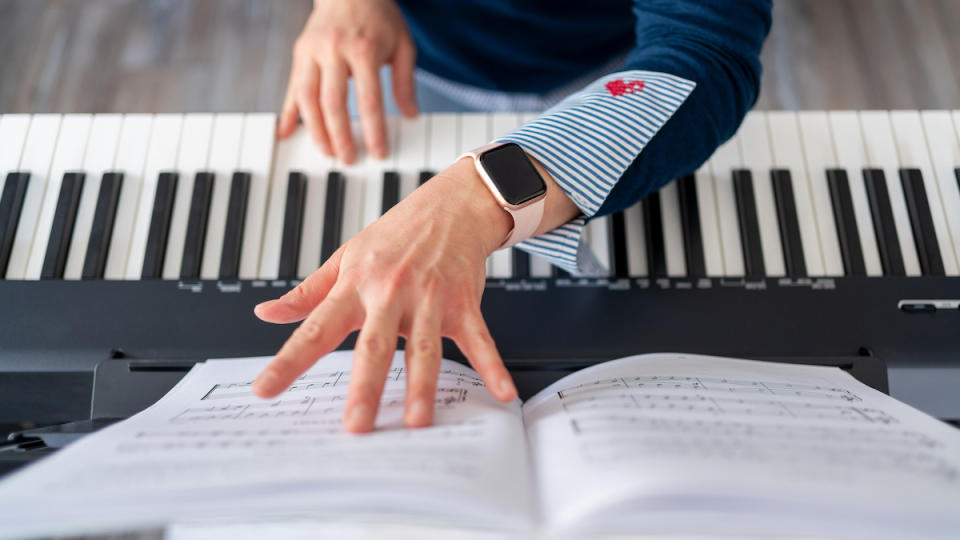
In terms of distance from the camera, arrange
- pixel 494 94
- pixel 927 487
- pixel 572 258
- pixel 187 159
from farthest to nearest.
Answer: pixel 494 94 → pixel 187 159 → pixel 572 258 → pixel 927 487

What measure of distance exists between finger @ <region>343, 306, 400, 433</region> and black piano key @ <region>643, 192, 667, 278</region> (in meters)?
0.38

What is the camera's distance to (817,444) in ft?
1.52

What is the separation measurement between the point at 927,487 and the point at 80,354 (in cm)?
84

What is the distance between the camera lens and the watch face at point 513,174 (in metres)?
0.61

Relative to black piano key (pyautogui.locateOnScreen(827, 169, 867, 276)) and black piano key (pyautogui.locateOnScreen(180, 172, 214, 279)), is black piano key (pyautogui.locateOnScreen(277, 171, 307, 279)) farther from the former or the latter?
black piano key (pyautogui.locateOnScreen(827, 169, 867, 276))

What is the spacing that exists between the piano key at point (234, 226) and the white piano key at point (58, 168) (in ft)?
0.73

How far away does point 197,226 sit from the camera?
0.78 metres

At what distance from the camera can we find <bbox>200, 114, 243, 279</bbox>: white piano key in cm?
77

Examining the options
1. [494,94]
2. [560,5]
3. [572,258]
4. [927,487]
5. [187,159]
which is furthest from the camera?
Answer: [494,94]

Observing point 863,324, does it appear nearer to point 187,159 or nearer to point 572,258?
point 572,258

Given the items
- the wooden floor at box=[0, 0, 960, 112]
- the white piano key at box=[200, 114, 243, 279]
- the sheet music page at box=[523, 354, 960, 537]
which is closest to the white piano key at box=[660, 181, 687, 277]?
the sheet music page at box=[523, 354, 960, 537]

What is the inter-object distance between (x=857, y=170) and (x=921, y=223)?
105mm

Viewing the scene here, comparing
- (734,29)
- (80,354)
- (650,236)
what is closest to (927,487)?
(650,236)

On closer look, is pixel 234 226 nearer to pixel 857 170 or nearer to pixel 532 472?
pixel 532 472
